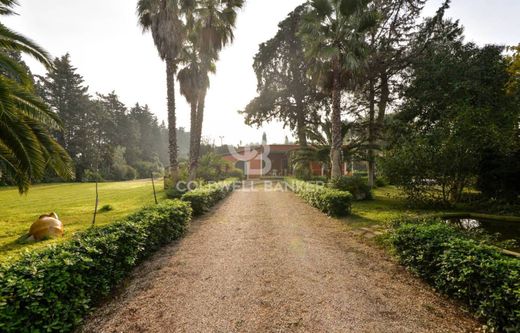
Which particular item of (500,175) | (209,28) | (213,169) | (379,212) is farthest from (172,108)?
(500,175)

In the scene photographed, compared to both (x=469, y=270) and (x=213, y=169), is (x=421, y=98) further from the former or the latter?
(x=213, y=169)

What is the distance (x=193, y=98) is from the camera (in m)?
18.5

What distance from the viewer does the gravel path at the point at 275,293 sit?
343 centimetres

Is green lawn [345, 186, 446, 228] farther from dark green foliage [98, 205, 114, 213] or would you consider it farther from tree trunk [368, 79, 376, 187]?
dark green foliage [98, 205, 114, 213]

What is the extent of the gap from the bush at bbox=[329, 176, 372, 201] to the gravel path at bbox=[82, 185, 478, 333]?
6.82 meters

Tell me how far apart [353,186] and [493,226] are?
252 inches

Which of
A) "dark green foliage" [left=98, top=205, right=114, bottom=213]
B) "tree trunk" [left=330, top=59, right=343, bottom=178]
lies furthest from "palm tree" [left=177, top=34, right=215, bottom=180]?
"tree trunk" [left=330, top=59, right=343, bottom=178]

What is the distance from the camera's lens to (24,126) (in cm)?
610

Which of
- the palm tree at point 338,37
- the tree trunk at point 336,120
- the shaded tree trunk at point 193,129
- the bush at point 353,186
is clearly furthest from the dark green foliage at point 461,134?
the shaded tree trunk at point 193,129

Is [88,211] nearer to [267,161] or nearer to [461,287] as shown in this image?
[461,287]

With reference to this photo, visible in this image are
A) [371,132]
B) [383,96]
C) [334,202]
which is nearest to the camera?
[334,202]

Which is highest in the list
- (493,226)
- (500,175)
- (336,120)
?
(336,120)

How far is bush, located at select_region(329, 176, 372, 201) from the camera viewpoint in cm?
1373

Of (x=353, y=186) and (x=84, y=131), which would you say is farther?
(x=84, y=131)
